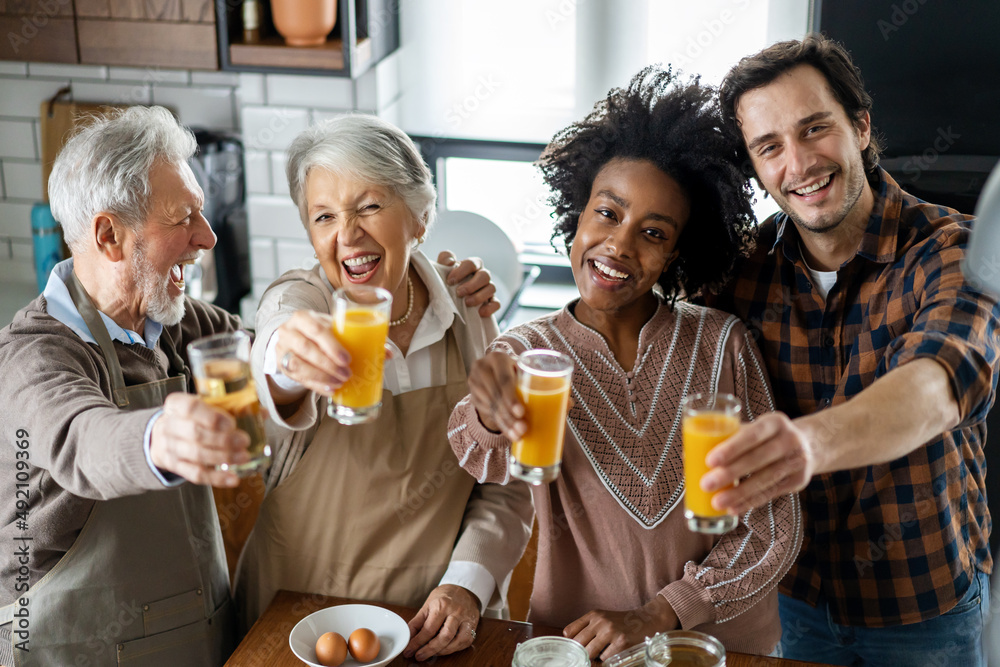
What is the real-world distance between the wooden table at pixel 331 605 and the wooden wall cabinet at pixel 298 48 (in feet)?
5.85

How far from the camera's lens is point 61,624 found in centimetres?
172

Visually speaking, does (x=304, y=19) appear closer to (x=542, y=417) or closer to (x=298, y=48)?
(x=298, y=48)

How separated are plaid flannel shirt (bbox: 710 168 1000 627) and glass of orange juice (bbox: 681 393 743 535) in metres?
0.58

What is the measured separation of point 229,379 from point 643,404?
792mm

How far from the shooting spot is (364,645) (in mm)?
1640

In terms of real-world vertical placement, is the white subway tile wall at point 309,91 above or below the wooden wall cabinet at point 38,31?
below

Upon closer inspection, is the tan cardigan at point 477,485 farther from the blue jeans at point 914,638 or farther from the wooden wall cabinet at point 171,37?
the wooden wall cabinet at point 171,37

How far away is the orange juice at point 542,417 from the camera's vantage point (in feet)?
4.54

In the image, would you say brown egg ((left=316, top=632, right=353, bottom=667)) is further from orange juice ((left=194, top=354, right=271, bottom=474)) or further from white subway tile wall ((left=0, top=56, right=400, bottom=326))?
white subway tile wall ((left=0, top=56, right=400, bottom=326))

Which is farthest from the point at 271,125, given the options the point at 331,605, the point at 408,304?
the point at 331,605

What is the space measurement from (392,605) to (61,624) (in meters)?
0.59

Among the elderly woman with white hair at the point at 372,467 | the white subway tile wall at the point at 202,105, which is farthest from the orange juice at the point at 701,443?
the white subway tile wall at the point at 202,105

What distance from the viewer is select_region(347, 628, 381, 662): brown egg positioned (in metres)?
1.64

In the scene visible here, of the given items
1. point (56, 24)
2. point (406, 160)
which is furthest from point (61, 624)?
point (56, 24)
